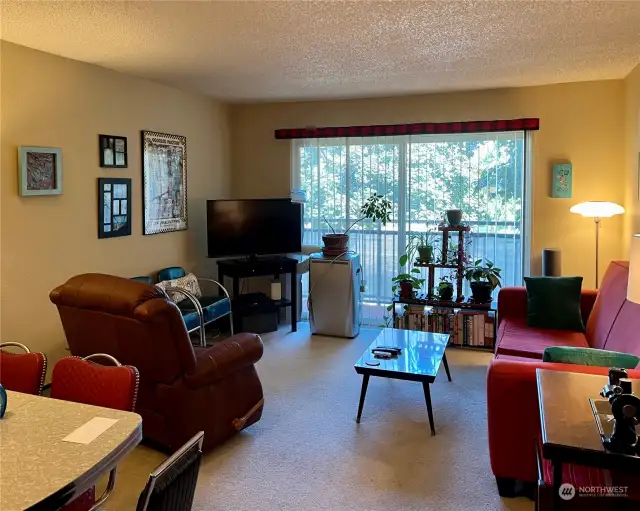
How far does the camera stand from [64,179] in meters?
3.97

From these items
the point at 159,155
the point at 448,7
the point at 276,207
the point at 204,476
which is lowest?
the point at 204,476

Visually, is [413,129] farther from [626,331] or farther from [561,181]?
[626,331]

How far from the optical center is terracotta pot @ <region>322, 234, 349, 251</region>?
5398 millimetres

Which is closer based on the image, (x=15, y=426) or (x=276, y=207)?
(x=15, y=426)

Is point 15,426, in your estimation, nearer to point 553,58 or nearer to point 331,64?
point 331,64

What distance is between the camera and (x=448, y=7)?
113 inches

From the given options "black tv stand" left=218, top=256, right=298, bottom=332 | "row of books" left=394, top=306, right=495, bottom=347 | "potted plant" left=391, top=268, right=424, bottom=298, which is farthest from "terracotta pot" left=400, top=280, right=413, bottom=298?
"black tv stand" left=218, top=256, right=298, bottom=332

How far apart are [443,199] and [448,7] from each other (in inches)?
109

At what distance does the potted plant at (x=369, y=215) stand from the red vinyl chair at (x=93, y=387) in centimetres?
347

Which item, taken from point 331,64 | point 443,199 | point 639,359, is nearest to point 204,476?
point 639,359

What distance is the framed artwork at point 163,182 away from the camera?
4828 mm

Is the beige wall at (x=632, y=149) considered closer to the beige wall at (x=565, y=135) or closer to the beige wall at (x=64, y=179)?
the beige wall at (x=565, y=135)

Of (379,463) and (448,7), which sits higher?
(448,7)

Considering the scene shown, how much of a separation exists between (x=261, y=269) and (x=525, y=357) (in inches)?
109
